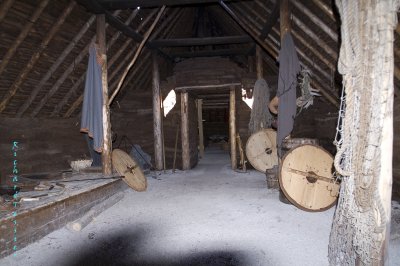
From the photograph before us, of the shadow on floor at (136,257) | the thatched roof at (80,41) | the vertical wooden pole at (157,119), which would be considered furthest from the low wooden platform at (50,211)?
the vertical wooden pole at (157,119)

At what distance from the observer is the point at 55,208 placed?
128 inches

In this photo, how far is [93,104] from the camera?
15.6 ft

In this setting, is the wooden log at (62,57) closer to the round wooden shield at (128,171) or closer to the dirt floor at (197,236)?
the round wooden shield at (128,171)

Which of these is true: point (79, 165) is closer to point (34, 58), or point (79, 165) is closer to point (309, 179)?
point (34, 58)

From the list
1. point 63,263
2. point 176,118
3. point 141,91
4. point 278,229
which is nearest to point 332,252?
point 278,229

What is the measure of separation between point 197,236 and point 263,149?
12.4 ft

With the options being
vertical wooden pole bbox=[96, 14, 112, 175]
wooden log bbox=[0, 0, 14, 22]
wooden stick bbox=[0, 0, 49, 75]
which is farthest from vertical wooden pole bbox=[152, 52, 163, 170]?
wooden log bbox=[0, 0, 14, 22]

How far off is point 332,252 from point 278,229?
2.87 feet

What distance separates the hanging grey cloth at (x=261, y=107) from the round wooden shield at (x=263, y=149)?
42 centimetres

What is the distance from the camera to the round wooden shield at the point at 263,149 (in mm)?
6285

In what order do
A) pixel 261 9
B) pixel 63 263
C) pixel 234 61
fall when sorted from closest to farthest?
pixel 63 263
pixel 261 9
pixel 234 61

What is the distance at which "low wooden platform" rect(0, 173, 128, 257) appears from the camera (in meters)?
2.66

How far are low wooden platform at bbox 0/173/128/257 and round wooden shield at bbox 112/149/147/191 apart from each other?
475mm

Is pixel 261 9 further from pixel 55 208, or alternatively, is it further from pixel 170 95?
pixel 55 208
